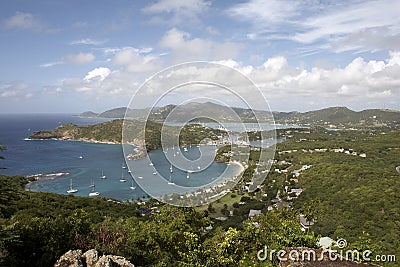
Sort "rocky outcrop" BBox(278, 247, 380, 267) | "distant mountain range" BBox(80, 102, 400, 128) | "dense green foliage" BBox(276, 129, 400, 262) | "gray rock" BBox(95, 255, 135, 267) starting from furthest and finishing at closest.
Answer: "dense green foliage" BBox(276, 129, 400, 262) → "gray rock" BBox(95, 255, 135, 267) → "rocky outcrop" BBox(278, 247, 380, 267) → "distant mountain range" BBox(80, 102, 400, 128)

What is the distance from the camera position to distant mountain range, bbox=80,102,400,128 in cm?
440

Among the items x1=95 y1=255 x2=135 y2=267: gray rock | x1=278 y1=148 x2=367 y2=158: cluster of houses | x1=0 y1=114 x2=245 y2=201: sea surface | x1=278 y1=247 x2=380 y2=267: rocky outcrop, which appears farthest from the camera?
x1=278 y1=148 x2=367 y2=158: cluster of houses

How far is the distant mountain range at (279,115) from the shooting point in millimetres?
4400

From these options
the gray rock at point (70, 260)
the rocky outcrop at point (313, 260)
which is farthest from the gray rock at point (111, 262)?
the rocky outcrop at point (313, 260)

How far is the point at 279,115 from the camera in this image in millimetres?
162750

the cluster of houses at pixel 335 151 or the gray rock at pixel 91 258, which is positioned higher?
the gray rock at pixel 91 258

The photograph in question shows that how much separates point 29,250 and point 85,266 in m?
1.91

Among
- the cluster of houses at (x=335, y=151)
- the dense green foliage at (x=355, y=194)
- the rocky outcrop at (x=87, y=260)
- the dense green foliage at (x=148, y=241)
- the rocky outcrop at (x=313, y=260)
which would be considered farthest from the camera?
the cluster of houses at (x=335, y=151)

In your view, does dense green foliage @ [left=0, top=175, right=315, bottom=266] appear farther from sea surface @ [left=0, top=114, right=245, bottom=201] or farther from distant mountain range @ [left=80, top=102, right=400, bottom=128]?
sea surface @ [left=0, top=114, right=245, bottom=201]

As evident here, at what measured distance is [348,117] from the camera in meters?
148

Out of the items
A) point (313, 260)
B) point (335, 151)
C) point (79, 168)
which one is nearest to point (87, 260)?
point (313, 260)

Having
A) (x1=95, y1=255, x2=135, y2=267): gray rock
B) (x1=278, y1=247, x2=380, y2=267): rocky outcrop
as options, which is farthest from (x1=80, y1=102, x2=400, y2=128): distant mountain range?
(x1=95, y1=255, x2=135, y2=267): gray rock

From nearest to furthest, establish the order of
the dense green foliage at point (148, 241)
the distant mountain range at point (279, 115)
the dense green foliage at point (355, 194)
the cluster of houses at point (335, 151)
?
the distant mountain range at point (279, 115) < the dense green foliage at point (148, 241) < the dense green foliage at point (355, 194) < the cluster of houses at point (335, 151)

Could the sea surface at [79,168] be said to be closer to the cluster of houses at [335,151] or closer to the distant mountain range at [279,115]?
the distant mountain range at [279,115]
